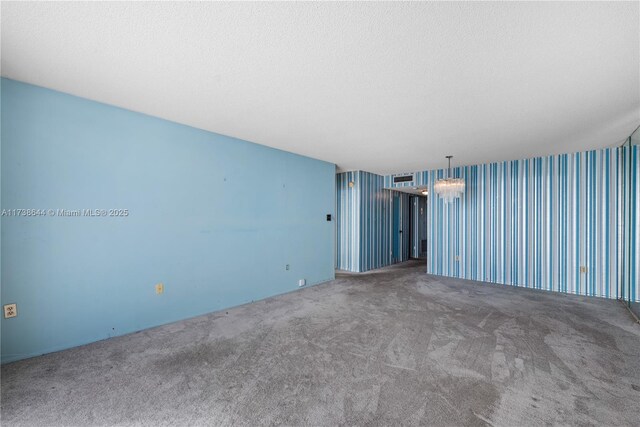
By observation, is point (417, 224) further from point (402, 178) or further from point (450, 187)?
point (450, 187)

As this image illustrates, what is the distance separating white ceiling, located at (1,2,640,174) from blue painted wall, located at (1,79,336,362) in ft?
1.16

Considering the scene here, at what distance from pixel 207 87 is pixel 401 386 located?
3.12 metres

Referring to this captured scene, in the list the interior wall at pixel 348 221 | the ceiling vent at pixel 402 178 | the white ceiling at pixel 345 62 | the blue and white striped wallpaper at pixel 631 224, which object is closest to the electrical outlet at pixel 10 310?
the white ceiling at pixel 345 62

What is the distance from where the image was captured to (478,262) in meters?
6.14

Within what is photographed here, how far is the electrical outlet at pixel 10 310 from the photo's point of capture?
2500mm

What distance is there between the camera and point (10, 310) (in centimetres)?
252

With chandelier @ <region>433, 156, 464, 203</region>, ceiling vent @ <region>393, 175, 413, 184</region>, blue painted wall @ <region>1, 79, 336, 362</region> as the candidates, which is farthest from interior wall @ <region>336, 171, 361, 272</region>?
blue painted wall @ <region>1, 79, 336, 362</region>

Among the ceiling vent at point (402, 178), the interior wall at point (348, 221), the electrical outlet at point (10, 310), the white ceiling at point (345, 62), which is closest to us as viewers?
the white ceiling at point (345, 62)

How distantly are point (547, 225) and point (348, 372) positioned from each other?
5166 mm

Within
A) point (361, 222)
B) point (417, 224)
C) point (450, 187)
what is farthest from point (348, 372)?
point (417, 224)

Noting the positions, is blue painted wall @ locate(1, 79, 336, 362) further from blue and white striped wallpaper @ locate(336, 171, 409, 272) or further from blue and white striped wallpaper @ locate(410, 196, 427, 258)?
blue and white striped wallpaper @ locate(410, 196, 427, 258)

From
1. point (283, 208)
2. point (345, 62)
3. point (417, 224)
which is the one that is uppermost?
point (345, 62)

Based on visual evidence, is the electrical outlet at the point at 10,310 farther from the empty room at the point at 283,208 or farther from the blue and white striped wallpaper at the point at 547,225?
the blue and white striped wallpaper at the point at 547,225

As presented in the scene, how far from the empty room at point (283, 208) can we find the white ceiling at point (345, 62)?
0.7 inches
